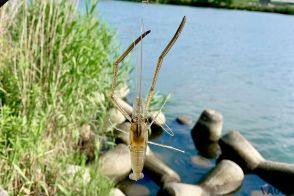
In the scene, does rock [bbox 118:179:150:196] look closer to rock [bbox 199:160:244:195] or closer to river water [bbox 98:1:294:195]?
river water [bbox 98:1:294:195]

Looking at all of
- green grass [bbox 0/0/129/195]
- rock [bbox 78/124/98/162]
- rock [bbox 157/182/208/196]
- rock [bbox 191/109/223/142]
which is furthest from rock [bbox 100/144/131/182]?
rock [bbox 191/109/223/142]

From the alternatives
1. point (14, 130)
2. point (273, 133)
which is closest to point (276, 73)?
point (273, 133)

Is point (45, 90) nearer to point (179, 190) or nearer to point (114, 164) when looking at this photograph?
point (114, 164)

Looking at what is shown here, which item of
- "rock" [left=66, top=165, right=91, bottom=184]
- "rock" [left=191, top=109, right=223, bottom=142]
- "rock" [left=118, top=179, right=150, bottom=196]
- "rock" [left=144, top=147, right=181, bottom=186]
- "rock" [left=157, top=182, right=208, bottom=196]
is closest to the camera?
"rock" [left=66, top=165, right=91, bottom=184]

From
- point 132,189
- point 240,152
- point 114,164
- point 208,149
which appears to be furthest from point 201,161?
point 114,164

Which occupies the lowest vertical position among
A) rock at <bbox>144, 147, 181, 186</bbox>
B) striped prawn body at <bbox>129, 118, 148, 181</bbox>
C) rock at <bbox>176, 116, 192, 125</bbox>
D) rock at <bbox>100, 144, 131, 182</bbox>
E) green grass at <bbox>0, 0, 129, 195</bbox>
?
rock at <bbox>176, 116, 192, 125</bbox>

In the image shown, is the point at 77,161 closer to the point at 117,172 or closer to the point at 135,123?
the point at 117,172
